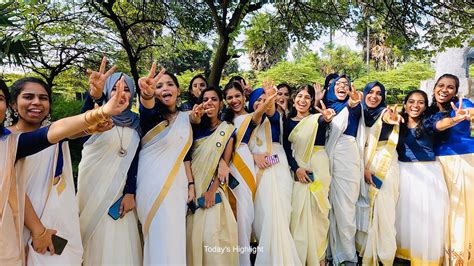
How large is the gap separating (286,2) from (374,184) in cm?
393

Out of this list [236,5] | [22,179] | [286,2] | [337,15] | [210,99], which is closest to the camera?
[22,179]

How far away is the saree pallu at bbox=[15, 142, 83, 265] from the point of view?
Answer: 82.9 inches

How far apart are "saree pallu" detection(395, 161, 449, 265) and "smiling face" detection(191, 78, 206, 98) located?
2199 mm

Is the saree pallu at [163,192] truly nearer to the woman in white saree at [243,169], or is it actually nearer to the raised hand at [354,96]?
the woman in white saree at [243,169]

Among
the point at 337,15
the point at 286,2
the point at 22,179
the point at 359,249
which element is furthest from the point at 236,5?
the point at 22,179

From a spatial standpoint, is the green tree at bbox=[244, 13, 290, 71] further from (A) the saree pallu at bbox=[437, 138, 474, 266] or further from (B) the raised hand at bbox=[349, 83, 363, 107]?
(A) the saree pallu at bbox=[437, 138, 474, 266]

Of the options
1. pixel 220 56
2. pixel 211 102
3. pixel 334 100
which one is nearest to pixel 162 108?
pixel 211 102

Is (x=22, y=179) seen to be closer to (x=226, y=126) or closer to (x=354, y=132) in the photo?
(x=226, y=126)

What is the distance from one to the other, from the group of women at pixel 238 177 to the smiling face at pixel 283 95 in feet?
0.06

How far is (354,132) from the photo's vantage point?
3.46m

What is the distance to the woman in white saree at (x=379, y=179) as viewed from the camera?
10.8 feet

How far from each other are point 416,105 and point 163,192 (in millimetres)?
2495

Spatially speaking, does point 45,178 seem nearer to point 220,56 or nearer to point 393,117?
point 393,117

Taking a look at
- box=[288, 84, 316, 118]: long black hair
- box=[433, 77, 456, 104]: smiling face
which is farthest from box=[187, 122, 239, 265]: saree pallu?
box=[433, 77, 456, 104]: smiling face
